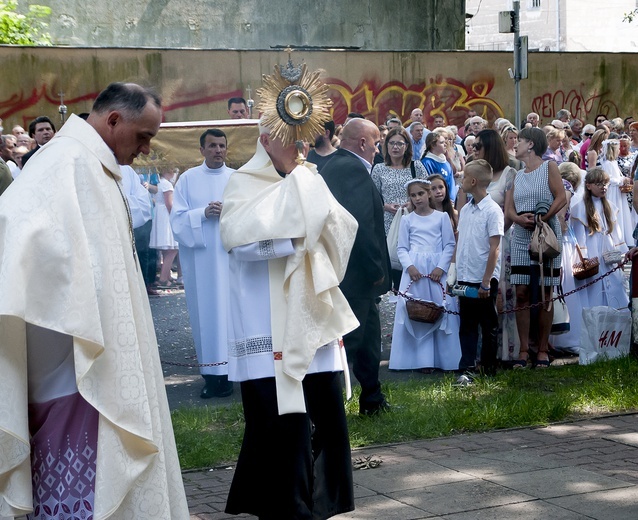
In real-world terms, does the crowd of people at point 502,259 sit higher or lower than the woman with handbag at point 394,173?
lower

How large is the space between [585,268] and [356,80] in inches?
535

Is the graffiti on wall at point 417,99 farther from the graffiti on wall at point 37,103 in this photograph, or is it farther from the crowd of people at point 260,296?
the crowd of people at point 260,296

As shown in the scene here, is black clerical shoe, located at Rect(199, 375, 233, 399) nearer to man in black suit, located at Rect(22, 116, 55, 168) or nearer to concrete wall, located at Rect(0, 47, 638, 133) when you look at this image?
man in black suit, located at Rect(22, 116, 55, 168)

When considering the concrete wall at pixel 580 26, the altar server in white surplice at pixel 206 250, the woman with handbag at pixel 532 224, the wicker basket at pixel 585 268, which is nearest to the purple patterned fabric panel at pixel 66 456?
the altar server in white surplice at pixel 206 250

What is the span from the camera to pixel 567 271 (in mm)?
10586

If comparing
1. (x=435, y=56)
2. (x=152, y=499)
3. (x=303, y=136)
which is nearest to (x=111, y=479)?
(x=152, y=499)

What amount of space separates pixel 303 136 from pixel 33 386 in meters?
2.16

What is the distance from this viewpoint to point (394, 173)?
11.9m

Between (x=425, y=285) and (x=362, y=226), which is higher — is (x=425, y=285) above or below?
below

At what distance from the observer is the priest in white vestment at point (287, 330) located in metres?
5.18

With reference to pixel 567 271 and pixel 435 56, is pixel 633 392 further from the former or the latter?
pixel 435 56

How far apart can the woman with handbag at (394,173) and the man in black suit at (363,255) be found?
378cm

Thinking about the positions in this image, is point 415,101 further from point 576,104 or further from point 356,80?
point 576,104

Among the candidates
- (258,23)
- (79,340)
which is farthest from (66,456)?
(258,23)
